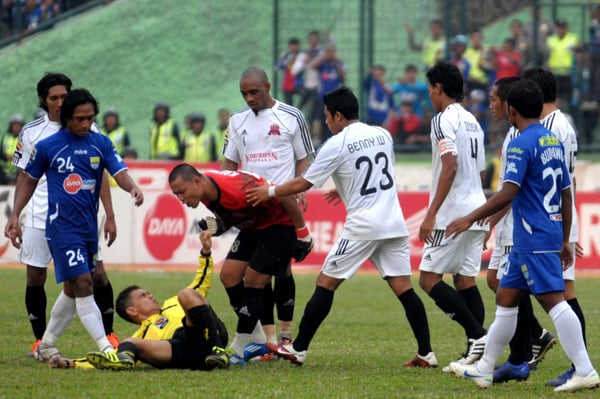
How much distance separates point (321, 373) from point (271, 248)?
3.84 feet

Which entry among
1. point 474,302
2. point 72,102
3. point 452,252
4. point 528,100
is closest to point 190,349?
point 72,102

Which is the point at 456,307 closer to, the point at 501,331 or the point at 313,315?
the point at 313,315

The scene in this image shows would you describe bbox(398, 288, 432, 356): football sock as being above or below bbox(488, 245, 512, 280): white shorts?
below

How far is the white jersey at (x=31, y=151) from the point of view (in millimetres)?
9695

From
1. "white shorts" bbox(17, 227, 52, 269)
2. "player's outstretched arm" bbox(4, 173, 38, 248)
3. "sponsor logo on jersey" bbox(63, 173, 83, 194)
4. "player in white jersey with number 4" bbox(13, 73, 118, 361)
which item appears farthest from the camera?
"white shorts" bbox(17, 227, 52, 269)

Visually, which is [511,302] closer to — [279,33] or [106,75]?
[279,33]

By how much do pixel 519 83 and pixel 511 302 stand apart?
149cm

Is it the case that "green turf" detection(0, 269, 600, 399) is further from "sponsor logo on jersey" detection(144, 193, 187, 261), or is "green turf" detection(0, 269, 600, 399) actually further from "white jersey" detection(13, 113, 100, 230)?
"sponsor logo on jersey" detection(144, 193, 187, 261)

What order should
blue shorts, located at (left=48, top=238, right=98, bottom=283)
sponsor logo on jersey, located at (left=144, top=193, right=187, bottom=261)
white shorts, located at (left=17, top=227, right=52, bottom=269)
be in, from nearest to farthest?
blue shorts, located at (left=48, top=238, right=98, bottom=283), white shorts, located at (left=17, top=227, right=52, bottom=269), sponsor logo on jersey, located at (left=144, top=193, right=187, bottom=261)

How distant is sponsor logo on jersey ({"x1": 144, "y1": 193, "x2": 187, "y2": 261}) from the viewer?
19281 mm

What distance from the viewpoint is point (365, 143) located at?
9.06 metres

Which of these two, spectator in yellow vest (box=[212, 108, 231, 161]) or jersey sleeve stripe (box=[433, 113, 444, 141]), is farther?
spectator in yellow vest (box=[212, 108, 231, 161])

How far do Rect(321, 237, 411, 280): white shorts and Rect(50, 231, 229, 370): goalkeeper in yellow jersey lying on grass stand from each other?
3.31 feet

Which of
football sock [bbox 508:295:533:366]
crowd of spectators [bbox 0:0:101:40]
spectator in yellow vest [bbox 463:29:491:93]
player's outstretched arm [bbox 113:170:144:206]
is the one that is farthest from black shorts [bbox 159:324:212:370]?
crowd of spectators [bbox 0:0:101:40]
